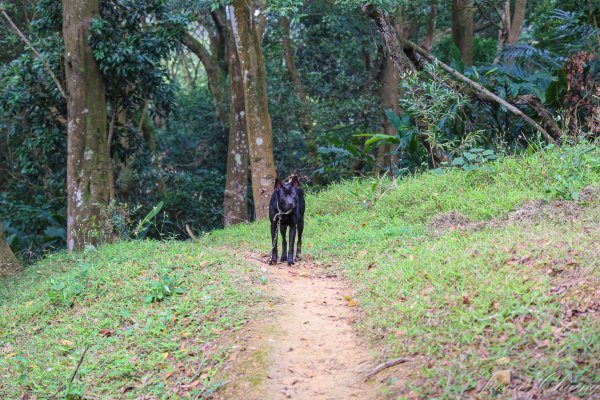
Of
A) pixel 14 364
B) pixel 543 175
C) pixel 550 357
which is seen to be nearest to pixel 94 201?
pixel 14 364

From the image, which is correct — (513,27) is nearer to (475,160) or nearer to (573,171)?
(475,160)

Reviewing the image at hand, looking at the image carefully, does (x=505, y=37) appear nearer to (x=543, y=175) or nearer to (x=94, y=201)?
(x=543, y=175)

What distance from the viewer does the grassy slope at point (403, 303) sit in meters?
5.12

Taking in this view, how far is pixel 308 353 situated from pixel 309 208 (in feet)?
24.7

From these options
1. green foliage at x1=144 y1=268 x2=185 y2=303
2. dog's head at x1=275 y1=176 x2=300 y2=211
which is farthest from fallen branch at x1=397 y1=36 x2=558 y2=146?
green foliage at x1=144 y1=268 x2=185 y2=303

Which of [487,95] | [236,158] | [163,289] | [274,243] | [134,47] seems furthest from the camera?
[236,158]

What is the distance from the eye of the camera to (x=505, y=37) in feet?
56.3

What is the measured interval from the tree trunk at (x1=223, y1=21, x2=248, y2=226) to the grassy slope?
6.84m

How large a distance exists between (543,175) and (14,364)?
25.0 feet

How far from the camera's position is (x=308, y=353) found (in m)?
5.93

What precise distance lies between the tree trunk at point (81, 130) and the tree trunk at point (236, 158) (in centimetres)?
445

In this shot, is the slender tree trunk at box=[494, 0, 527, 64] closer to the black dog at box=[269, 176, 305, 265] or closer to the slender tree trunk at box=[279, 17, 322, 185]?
the slender tree trunk at box=[279, 17, 322, 185]

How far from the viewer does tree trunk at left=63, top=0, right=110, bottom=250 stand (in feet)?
43.4

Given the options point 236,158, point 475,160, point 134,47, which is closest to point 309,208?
point 475,160
